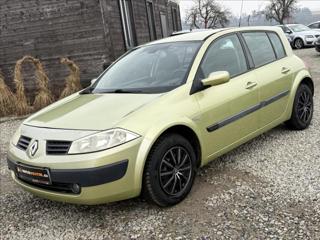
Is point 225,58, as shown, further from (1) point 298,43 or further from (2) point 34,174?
(1) point 298,43

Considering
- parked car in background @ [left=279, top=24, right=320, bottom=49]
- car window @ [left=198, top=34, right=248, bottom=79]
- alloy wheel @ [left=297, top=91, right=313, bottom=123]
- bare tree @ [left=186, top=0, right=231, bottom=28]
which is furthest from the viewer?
bare tree @ [left=186, top=0, right=231, bottom=28]

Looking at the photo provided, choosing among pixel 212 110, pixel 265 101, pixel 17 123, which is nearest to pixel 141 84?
pixel 212 110

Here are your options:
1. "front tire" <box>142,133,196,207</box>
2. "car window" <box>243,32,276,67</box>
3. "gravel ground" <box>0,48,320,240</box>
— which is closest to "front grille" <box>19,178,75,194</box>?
"gravel ground" <box>0,48,320,240</box>

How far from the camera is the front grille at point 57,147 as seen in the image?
3477 millimetres

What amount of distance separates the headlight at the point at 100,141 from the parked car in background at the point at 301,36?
2269 centimetres

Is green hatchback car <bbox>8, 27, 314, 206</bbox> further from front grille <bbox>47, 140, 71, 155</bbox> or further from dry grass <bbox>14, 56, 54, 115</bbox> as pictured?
dry grass <bbox>14, 56, 54, 115</bbox>

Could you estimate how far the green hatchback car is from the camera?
345 cm

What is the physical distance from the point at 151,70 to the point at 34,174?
175 centimetres

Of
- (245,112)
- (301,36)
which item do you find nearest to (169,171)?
(245,112)

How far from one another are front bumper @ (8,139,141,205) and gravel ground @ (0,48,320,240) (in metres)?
0.32

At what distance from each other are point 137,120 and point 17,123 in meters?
6.30

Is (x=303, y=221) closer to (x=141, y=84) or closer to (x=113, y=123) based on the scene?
(x=113, y=123)

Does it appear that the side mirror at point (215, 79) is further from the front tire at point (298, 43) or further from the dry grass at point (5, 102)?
the front tire at point (298, 43)

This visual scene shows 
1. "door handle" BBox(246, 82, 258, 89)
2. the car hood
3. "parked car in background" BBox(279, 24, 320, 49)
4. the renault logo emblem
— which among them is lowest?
"parked car in background" BBox(279, 24, 320, 49)
